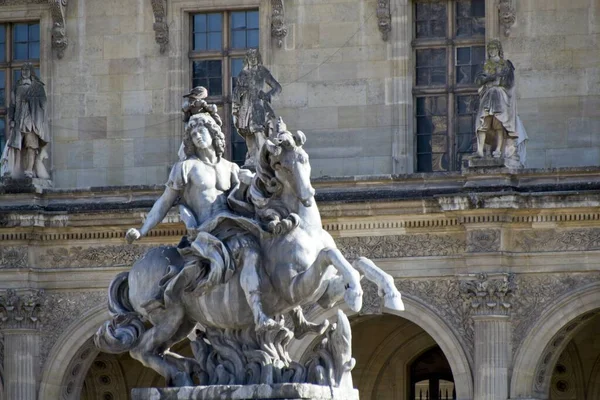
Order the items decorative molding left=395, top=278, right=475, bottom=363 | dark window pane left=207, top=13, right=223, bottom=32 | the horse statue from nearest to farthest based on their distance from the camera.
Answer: the horse statue < decorative molding left=395, top=278, right=475, bottom=363 < dark window pane left=207, top=13, right=223, bottom=32

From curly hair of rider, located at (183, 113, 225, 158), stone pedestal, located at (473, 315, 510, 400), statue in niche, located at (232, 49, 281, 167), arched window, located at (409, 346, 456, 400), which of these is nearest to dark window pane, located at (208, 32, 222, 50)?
statue in niche, located at (232, 49, 281, 167)

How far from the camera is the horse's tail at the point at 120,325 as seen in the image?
14.7 metres

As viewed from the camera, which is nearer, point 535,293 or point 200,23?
point 535,293

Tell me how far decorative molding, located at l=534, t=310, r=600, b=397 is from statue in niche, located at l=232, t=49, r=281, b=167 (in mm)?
4602

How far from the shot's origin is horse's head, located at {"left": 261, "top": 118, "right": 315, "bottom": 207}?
1443 centimetres

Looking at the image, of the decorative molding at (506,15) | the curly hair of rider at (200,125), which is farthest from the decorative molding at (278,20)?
the curly hair of rider at (200,125)

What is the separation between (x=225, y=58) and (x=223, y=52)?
9 cm

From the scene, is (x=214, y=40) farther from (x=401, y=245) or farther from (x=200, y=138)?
(x=200, y=138)

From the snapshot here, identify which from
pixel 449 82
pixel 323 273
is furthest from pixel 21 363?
pixel 323 273

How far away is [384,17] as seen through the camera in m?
30.2

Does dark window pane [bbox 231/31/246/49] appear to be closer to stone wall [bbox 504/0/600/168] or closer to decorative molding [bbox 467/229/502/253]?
stone wall [bbox 504/0/600/168]

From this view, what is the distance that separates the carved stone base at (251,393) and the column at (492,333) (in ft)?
45.4

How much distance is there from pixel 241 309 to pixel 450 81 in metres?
16.1

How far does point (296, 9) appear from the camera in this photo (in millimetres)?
30719
